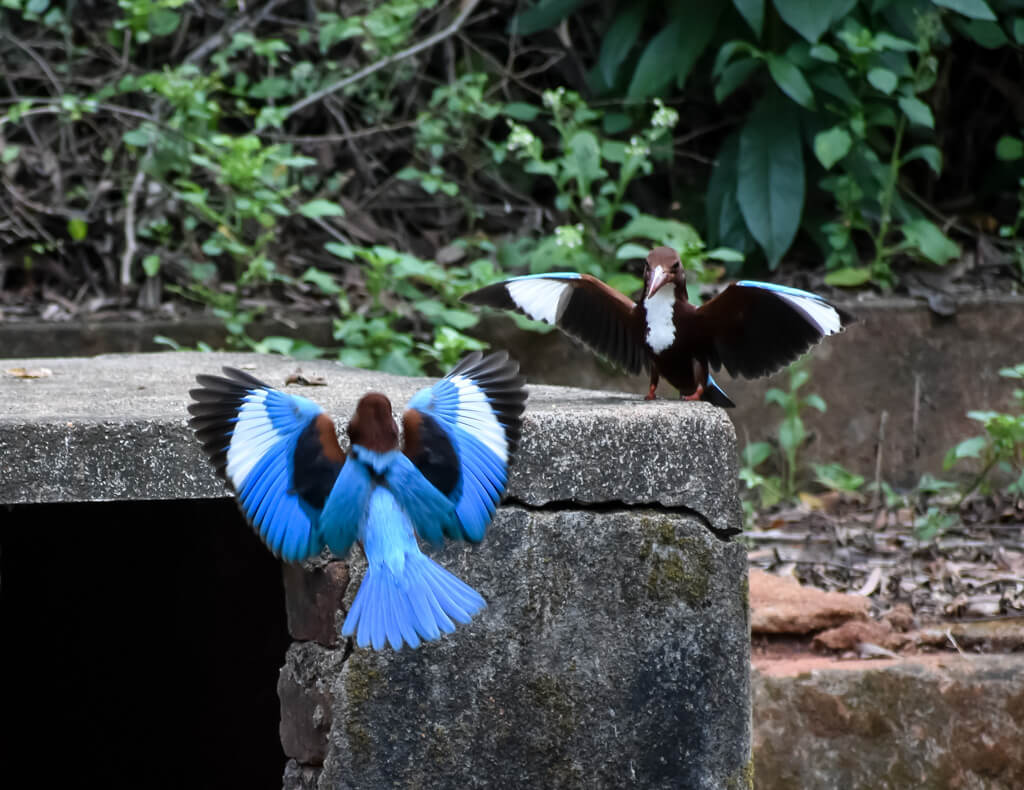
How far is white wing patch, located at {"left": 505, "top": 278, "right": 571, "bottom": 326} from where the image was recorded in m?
2.34

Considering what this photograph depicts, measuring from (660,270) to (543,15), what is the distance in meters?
2.78

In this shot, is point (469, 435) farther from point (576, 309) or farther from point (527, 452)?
point (576, 309)

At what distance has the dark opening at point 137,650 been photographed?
11.0 feet

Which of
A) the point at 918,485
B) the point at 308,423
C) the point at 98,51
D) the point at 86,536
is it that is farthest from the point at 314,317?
the point at 308,423

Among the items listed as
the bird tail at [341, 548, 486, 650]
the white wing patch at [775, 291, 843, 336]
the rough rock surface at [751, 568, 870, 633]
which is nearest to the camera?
the bird tail at [341, 548, 486, 650]

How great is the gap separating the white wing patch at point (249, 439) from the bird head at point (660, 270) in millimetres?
703

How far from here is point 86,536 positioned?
3.39m

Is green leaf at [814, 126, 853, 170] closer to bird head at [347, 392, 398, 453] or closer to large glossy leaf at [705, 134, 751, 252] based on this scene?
large glossy leaf at [705, 134, 751, 252]

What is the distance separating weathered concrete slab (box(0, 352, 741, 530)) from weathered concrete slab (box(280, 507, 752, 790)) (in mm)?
46

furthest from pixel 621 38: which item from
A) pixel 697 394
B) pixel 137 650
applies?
pixel 697 394

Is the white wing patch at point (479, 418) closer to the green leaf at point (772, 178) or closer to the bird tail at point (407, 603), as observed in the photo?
the bird tail at point (407, 603)

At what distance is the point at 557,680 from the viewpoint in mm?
1975

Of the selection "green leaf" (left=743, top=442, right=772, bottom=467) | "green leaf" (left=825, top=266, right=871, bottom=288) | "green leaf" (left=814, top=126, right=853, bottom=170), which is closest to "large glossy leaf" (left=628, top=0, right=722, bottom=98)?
"green leaf" (left=814, top=126, right=853, bottom=170)

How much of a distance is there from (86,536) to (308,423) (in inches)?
77.0
